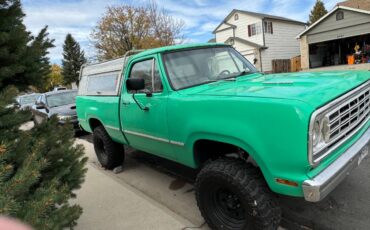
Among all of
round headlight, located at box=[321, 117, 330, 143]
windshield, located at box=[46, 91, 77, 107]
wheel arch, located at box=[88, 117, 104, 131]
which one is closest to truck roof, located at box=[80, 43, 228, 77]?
wheel arch, located at box=[88, 117, 104, 131]

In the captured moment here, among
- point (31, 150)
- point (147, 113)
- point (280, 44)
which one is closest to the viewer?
point (31, 150)

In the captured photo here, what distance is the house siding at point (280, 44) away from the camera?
Result: 26.2 m

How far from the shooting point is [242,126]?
100.0 inches

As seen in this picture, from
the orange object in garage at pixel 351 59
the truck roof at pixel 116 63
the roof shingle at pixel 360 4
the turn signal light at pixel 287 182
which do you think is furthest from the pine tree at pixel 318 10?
the turn signal light at pixel 287 182

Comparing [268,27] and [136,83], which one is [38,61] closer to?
[136,83]

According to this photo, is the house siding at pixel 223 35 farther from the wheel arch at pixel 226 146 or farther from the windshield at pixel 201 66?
the wheel arch at pixel 226 146

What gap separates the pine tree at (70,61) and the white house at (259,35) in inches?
1132

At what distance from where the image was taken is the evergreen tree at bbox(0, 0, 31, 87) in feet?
8.02

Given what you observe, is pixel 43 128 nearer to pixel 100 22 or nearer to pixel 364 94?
pixel 364 94

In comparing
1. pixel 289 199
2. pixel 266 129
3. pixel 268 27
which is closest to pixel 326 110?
pixel 266 129

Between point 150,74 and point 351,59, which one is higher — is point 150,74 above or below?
above

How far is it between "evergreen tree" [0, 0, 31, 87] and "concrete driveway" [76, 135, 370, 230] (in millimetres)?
1989

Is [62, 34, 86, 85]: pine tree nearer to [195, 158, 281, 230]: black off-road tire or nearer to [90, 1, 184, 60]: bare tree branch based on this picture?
[90, 1, 184, 60]: bare tree branch

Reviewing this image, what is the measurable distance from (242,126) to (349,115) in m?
1.13
